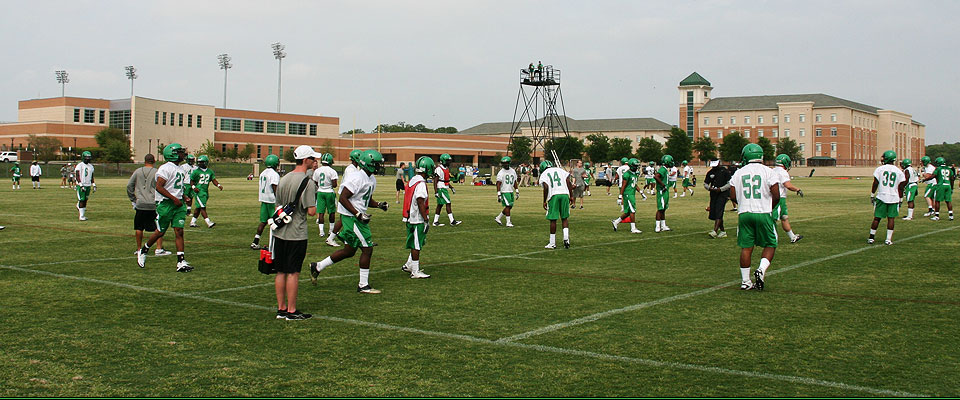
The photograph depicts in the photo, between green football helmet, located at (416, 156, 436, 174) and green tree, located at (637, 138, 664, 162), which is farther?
green tree, located at (637, 138, 664, 162)

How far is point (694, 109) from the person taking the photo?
147 meters

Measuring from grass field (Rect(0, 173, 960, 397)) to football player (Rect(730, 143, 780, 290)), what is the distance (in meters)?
0.35

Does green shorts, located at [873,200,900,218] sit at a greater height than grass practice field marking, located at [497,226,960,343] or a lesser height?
greater

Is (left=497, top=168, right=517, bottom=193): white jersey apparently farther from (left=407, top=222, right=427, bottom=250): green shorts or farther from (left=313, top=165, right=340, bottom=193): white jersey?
(left=407, top=222, right=427, bottom=250): green shorts

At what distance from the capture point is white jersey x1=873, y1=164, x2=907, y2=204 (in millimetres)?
15594

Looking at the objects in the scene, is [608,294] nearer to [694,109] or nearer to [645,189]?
[645,189]

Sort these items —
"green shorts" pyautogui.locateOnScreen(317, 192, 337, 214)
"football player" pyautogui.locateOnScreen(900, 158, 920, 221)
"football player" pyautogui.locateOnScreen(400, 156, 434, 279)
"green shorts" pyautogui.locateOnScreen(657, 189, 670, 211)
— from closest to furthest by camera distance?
"football player" pyautogui.locateOnScreen(400, 156, 434, 279) → "green shorts" pyautogui.locateOnScreen(317, 192, 337, 214) → "green shorts" pyautogui.locateOnScreen(657, 189, 670, 211) → "football player" pyautogui.locateOnScreen(900, 158, 920, 221)

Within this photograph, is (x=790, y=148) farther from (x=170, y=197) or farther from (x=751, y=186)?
(x=170, y=197)

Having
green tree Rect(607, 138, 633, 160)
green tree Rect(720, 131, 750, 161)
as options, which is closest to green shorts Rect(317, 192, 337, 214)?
green tree Rect(720, 131, 750, 161)

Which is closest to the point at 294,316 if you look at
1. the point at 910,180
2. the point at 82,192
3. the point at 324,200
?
the point at 324,200

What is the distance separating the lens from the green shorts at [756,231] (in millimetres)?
9969

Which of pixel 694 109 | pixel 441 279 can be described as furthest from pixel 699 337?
pixel 694 109

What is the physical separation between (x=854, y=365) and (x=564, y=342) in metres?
2.46

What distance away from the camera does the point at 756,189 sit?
998 cm
